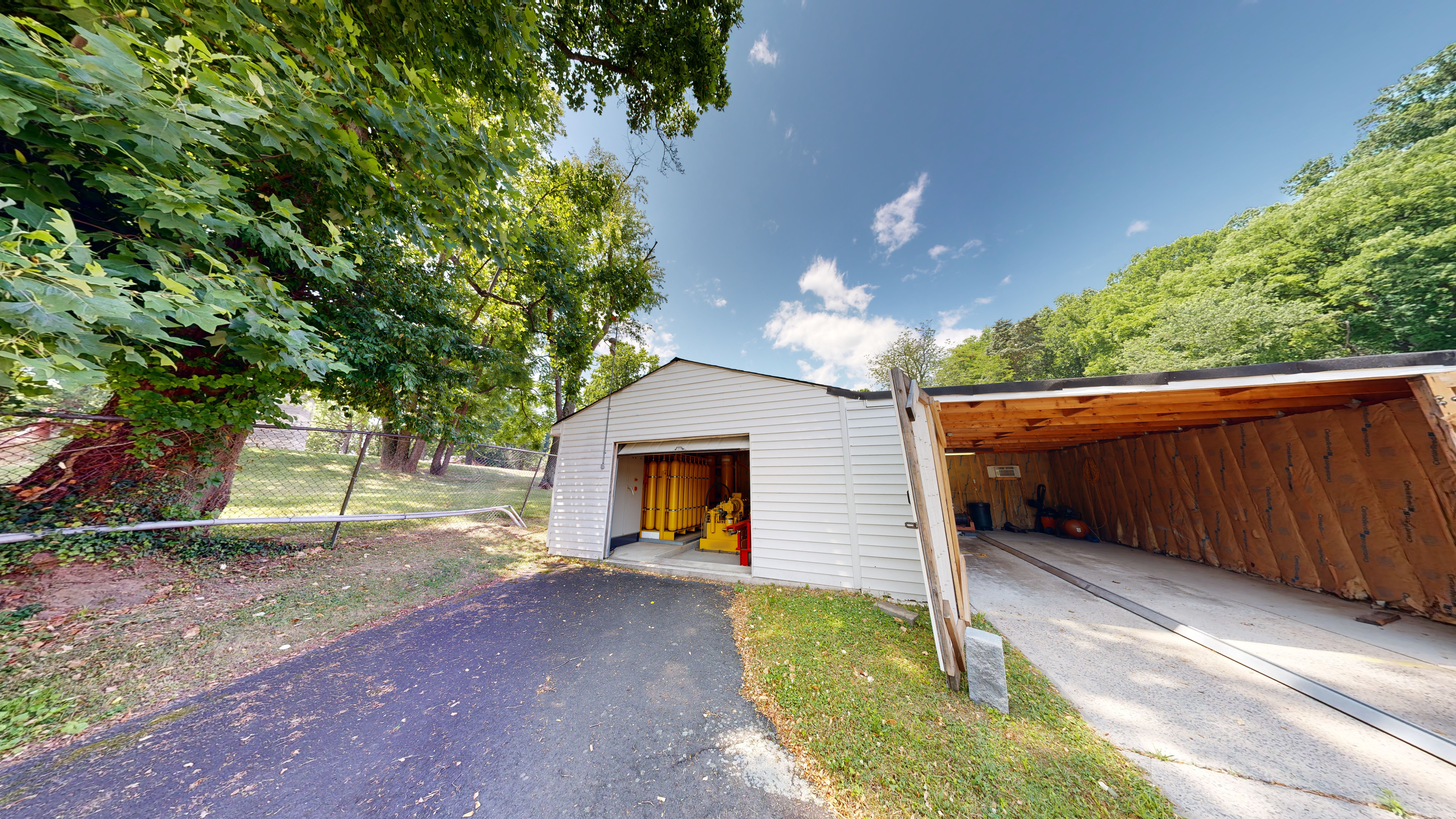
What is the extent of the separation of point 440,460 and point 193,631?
12.1 m

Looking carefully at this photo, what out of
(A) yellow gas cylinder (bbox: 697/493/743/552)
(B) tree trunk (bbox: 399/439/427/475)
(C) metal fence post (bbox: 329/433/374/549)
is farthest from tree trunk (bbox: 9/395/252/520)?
(B) tree trunk (bbox: 399/439/427/475)

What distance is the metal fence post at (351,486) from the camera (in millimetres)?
5586

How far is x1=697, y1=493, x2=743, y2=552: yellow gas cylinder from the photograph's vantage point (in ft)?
24.3

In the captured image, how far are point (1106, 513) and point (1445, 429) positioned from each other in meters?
6.77

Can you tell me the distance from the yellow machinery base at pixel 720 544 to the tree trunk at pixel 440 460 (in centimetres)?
1032

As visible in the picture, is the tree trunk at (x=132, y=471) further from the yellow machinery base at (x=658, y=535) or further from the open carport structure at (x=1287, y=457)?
the open carport structure at (x=1287, y=457)

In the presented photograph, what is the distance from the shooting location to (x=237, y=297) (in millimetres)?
2588

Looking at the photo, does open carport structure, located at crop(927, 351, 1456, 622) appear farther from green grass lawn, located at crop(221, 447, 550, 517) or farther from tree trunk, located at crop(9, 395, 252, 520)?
green grass lawn, located at crop(221, 447, 550, 517)

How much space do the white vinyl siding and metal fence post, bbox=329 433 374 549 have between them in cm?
281

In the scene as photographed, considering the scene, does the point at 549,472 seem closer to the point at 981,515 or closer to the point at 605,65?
the point at 605,65

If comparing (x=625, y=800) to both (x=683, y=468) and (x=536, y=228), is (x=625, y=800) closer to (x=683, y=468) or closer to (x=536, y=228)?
(x=683, y=468)

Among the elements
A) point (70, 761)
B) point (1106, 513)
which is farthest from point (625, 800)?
point (1106, 513)

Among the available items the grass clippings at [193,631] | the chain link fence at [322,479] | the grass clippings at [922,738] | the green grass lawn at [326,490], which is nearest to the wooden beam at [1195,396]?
the grass clippings at [922,738]

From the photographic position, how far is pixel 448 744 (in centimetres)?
245
